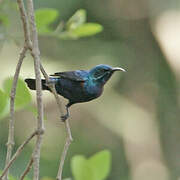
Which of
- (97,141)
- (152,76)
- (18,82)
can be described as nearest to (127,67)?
(152,76)

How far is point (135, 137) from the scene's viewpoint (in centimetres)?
755

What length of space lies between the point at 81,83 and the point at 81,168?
699 millimetres

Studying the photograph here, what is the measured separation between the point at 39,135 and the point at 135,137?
5979 mm

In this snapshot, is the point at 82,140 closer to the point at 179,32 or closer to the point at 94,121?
the point at 94,121

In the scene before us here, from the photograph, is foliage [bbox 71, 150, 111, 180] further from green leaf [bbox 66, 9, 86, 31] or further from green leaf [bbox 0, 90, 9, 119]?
green leaf [bbox 66, 9, 86, 31]

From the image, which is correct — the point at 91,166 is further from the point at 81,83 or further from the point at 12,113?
the point at 81,83

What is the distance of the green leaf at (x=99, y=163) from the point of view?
2.13 meters

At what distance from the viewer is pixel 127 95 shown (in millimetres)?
8172

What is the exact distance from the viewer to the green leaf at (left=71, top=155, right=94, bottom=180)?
214cm

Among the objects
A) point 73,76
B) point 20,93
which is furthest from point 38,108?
point 73,76

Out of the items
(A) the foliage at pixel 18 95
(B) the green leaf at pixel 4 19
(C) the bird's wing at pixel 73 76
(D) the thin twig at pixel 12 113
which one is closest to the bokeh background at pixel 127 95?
(C) the bird's wing at pixel 73 76

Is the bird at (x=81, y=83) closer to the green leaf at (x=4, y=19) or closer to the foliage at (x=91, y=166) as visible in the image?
the green leaf at (x=4, y=19)

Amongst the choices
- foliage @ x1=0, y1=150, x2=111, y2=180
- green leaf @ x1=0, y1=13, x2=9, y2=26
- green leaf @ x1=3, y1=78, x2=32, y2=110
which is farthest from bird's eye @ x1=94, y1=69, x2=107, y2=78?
green leaf @ x1=3, y1=78, x2=32, y2=110

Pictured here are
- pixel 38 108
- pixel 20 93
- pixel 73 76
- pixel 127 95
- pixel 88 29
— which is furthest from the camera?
pixel 127 95
